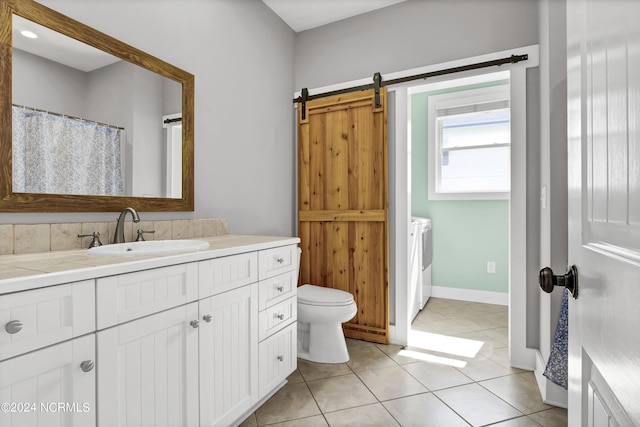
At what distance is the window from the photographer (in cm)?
338

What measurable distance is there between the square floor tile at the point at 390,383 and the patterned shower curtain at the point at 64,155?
1.68 m

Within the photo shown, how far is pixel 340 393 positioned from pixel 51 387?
4.56 ft

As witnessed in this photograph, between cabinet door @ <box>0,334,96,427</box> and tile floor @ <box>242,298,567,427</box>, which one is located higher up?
cabinet door @ <box>0,334,96,427</box>

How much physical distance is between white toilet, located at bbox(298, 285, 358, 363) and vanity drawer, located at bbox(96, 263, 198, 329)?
1.06m

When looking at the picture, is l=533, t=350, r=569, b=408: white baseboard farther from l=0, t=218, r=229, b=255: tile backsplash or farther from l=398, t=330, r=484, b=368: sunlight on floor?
l=0, t=218, r=229, b=255: tile backsplash

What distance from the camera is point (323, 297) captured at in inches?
87.8

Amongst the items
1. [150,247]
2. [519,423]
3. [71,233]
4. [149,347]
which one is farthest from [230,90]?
[519,423]

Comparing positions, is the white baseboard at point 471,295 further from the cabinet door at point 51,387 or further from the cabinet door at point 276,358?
the cabinet door at point 51,387

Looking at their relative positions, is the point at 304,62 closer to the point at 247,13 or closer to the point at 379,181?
the point at 247,13

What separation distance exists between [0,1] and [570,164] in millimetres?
1867

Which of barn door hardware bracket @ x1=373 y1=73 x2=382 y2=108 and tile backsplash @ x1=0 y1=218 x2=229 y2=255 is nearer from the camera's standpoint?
tile backsplash @ x1=0 y1=218 x2=229 y2=255

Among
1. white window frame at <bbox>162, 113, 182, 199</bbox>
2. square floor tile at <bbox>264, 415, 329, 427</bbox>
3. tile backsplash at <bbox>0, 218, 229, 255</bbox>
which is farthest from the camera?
white window frame at <bbox>162, 113, 182, 199</bbox>

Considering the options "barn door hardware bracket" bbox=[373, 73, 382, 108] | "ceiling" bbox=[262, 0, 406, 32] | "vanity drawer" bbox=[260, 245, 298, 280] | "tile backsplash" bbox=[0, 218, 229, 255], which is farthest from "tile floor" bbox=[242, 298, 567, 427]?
"ceiling" bbox=[262, 0, 406, 32]

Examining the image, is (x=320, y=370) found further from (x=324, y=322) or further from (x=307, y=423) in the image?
(x=307, y=423)
